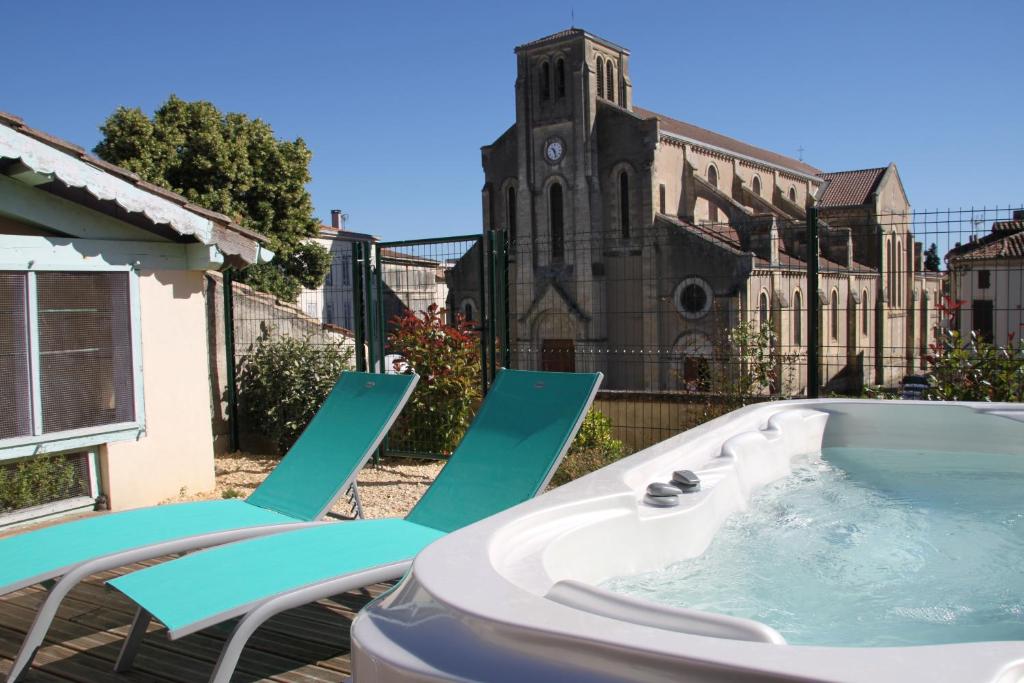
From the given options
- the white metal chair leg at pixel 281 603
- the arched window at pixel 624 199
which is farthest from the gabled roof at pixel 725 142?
the white metal chair leg at pixel 281 603

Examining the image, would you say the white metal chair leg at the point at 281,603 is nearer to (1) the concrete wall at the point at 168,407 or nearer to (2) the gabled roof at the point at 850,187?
(1) the concrete wall at the point at 168,407

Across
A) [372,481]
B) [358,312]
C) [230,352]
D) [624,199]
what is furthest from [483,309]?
[624,199]

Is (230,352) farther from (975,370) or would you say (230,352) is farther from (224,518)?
(975,370)

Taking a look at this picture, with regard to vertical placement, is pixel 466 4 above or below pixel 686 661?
above

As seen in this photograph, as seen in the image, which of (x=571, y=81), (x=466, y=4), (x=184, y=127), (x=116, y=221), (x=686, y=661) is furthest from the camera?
(x=571, y=81)

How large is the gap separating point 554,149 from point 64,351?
1164 inches

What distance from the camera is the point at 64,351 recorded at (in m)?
5.61

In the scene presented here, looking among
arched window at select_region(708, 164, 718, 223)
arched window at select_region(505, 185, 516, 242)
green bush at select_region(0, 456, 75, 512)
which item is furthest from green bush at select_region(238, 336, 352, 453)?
arched window at select_region(708, 164, 718, 223)

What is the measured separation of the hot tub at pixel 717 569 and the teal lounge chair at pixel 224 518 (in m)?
1.47

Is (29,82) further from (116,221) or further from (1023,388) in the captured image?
(1023,388)

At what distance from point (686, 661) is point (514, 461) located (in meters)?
2.53

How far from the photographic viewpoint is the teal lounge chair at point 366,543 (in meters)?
2.49

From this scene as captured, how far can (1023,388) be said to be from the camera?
21.6 ft

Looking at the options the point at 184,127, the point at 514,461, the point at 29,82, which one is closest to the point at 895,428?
the point at 514,461
